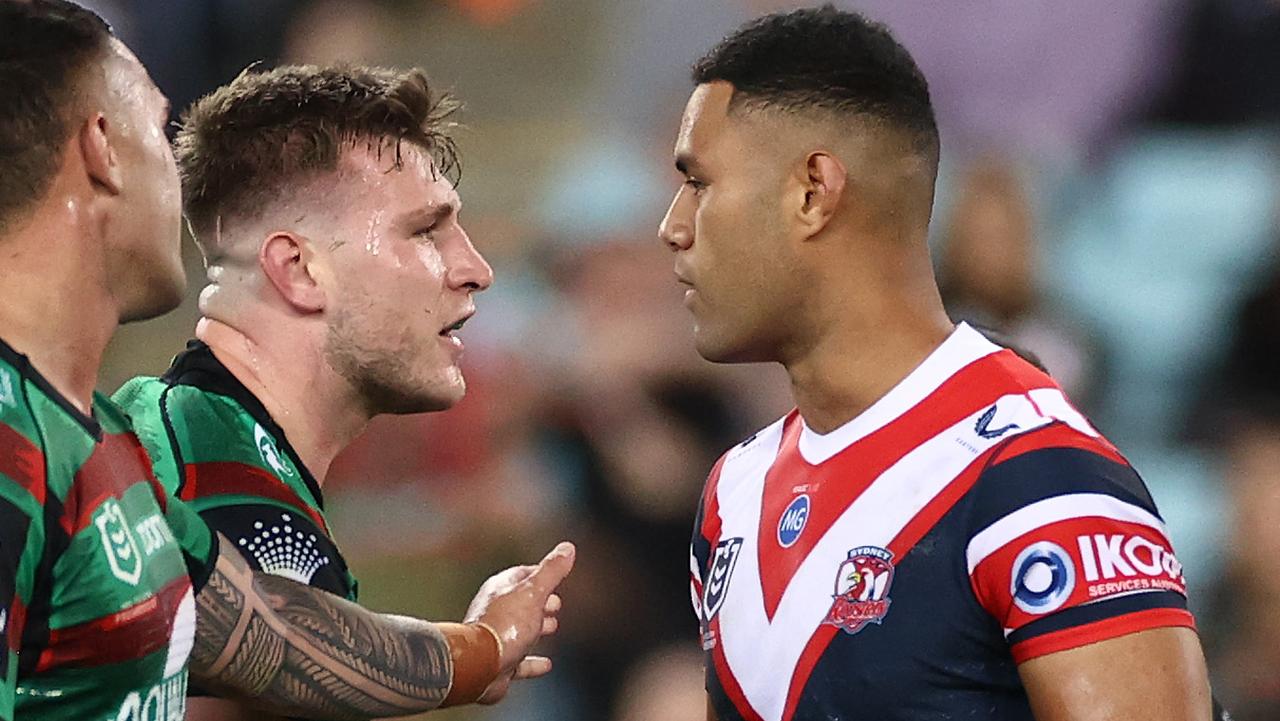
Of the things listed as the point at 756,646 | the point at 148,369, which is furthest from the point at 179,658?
the point at 148,369

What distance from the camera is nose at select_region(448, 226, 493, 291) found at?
3496 millimetres

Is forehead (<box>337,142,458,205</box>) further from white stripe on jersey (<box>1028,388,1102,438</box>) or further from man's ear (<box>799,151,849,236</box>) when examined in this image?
white stripe on jersey (<box>1028,388,1102,438</box>)

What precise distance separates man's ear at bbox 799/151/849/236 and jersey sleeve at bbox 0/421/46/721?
1.47 metres

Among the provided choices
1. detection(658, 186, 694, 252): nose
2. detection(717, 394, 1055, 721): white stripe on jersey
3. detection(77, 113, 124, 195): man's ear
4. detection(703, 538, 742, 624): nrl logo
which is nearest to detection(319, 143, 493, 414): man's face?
detection(658, 186, 694, 252): nose

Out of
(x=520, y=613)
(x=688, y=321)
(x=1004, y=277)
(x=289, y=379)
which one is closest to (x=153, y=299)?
(x=289, y=379)

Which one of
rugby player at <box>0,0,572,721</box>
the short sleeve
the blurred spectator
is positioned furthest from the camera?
the blurred spectator

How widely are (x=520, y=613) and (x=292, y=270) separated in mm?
791

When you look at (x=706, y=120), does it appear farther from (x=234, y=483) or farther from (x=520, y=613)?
(x=234, y=483)

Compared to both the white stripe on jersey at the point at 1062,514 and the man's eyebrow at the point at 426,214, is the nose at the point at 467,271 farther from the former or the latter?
the white stripe on jersey at the point at 1062,514

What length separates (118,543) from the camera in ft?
→ 7.15

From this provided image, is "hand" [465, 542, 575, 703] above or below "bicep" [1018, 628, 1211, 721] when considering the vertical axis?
below

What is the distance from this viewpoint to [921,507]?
2803 millimetres

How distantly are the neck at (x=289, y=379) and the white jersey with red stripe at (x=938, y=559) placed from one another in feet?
2.65

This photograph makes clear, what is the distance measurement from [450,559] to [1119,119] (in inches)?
115
